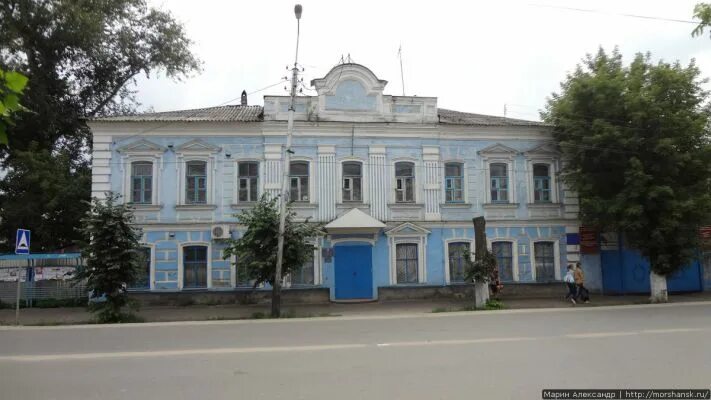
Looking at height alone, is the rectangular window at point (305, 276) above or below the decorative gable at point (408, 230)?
below

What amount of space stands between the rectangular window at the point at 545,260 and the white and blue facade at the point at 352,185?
6 cm

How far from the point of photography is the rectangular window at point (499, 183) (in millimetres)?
21453

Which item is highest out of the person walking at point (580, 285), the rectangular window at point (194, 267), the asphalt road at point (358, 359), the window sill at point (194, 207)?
the window sill at point (194, 207)

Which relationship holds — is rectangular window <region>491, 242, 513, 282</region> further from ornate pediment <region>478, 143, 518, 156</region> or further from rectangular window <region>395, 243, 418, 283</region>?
ornate pediment <region>478, 143, 518, 156</region>

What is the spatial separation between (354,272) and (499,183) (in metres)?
7.15

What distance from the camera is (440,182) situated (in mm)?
20844

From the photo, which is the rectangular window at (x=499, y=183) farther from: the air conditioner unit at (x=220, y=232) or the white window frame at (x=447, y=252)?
the air conditioner unit at (x=220, y=232)

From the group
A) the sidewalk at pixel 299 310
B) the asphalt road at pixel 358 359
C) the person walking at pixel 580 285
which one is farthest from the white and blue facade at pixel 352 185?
the asphalt road at pixel 358 359

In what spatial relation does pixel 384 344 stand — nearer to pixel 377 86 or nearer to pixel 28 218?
pixel 377 86

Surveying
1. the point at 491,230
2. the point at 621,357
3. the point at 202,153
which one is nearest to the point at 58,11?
the point at 202,153

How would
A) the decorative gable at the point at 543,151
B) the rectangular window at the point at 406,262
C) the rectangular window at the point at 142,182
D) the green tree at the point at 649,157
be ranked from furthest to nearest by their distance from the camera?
the decorative gable at the point at 543,151, the rectangular window at the point at 406,262, the rectangular window at the point at 142,182, the green tree at the point at 649,157

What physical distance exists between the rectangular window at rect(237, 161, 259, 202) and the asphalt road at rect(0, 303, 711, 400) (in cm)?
→ 747

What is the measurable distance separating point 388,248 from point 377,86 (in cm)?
642

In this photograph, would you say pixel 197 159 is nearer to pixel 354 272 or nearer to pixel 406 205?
pixel 354 272
